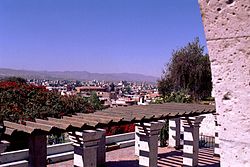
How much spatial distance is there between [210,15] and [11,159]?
11.4 metres

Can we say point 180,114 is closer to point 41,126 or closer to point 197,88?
point 41,126

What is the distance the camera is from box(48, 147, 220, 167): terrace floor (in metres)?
12.4

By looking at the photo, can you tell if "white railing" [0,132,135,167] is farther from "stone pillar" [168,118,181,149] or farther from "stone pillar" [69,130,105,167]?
"stone pillar" [69,130,105,167]

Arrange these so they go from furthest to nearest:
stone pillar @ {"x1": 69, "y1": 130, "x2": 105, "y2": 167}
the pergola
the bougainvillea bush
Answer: the bougainvillea bush
stone pillar @ {"x1": 69, "y1": 130, "x2": 105, "y2": 167}
the pergola

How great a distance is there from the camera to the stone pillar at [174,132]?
15.1 metres

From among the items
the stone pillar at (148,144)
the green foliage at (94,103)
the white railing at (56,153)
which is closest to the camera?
the stone pillar at (148,144)

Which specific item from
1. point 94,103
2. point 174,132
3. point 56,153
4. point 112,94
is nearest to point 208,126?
point 174,132

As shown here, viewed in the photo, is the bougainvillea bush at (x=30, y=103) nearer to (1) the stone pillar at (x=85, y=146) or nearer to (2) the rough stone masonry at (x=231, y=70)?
(1) the stone pillar at (x=85, y=146)

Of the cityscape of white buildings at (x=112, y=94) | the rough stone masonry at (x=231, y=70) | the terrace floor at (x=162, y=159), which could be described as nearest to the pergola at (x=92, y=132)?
the terrace floor at (x=162, y=159)

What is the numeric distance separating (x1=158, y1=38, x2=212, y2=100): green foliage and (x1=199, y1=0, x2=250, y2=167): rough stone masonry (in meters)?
28.4

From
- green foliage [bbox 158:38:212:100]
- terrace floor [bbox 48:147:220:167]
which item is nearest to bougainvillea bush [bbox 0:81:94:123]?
terrace floor [bbox 48:147:220:167]

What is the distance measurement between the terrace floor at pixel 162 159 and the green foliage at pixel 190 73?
50.4 ft

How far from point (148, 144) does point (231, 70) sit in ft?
25.9

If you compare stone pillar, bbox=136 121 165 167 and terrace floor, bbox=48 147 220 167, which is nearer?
stone pillar, bbox=136 121 165 167
